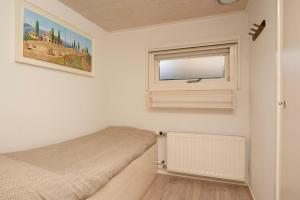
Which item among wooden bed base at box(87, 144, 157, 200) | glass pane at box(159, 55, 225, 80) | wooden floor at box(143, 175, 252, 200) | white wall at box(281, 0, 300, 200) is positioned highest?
glass pane at box(159, 55, 225, 80)

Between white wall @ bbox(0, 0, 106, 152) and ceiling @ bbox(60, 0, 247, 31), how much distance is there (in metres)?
0.19

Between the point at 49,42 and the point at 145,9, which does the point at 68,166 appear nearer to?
the point at 49,42

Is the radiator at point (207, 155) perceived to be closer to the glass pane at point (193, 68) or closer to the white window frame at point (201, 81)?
the white window frame at point (201, 81)

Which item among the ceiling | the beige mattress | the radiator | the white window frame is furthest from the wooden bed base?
the ceiling

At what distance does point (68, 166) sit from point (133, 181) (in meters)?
0.72

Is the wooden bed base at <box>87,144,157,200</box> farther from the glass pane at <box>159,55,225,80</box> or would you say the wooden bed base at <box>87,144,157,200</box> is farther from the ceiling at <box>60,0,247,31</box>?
the ceiling at <box>60,0,247,31</box>

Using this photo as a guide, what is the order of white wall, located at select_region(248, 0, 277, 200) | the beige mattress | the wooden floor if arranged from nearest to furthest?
the beige mattress < white wall, located at select_region(248, 0, 277, 200) < the wooden floor

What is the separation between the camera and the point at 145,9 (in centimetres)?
205

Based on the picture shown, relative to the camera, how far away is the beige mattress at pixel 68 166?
0.80m

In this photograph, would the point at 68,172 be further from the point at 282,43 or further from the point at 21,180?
the point at 282,43

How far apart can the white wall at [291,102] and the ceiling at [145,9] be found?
3.74 ft

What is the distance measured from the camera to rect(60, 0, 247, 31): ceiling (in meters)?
1.91

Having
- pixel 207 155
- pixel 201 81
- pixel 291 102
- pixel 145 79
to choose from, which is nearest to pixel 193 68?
pixel 201 81

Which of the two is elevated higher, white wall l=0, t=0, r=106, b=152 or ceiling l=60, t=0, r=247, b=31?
ceiling l=60, t=0, r=247, b=31
